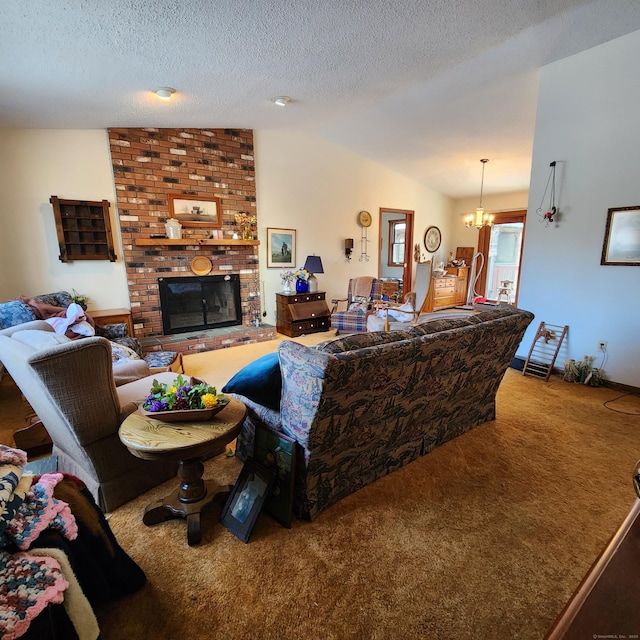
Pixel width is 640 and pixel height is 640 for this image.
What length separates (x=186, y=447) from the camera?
4.75 ft

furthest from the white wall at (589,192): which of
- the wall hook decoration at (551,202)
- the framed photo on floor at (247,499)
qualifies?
the framed photo on floor at (247,499)

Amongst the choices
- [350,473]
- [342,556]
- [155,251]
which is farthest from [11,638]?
[155,251]

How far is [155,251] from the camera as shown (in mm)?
4562

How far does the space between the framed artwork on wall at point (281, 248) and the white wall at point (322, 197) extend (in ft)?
0.29

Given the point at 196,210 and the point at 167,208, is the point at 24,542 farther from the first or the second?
the point at 196,210

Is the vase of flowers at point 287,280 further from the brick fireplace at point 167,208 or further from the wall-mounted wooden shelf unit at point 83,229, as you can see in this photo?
the wall-mounted wooden shelf unit at point 83,229

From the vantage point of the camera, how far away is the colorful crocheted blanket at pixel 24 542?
0.84 meters

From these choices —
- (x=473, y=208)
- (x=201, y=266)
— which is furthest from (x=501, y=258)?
(x=201, y=266)

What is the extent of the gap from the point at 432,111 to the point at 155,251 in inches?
157

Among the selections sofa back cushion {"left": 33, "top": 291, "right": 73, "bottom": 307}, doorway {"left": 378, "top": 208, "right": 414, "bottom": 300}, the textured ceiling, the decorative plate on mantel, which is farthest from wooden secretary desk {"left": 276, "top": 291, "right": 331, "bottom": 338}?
sofa back cushion {"left": 33, "top": 291, "right": 73, "bottom": 307}

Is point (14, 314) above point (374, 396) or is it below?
above

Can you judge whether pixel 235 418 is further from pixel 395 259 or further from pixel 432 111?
pixel 395 259

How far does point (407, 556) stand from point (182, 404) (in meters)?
1.26

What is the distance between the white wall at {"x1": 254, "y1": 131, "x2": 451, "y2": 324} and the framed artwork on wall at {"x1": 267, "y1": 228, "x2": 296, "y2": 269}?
9 centimetres
